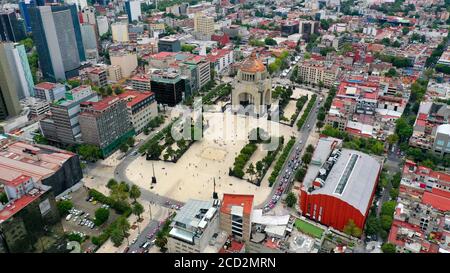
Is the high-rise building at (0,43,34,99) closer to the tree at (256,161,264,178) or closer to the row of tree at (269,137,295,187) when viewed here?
the tree at (256,161,264,178)

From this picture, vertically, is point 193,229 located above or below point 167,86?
below

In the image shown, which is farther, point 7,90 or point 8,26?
point 8,26

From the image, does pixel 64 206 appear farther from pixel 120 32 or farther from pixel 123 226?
pixel 120 32

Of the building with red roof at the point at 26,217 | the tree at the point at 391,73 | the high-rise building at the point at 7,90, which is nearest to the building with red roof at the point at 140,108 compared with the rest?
the high-rise building at the point at 7,90

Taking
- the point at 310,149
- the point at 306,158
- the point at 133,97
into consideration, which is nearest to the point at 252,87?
the point at 310,149

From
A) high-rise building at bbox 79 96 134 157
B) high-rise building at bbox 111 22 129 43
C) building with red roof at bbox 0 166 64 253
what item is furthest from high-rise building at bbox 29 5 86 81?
building with red roof at bbox 0 166 64 253
